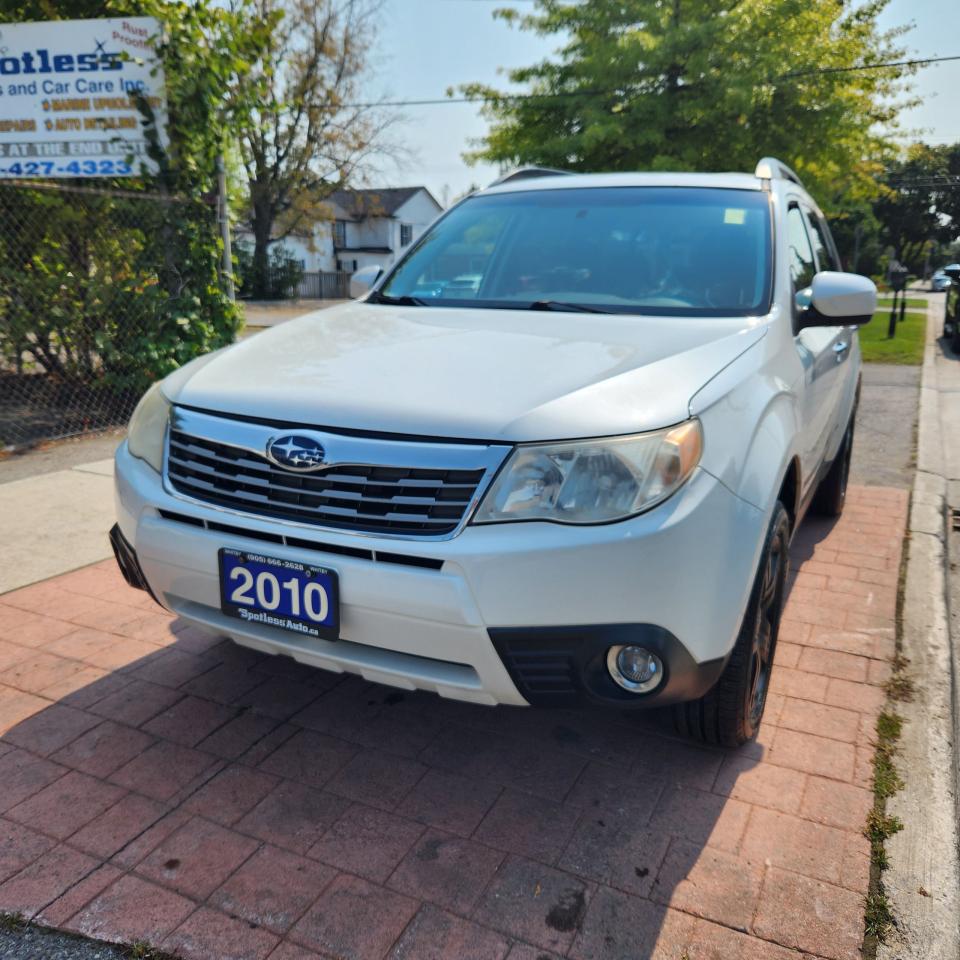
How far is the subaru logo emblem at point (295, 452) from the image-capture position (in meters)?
2.29

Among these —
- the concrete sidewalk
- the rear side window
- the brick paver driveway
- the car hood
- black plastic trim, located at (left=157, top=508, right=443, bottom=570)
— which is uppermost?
the rear side window

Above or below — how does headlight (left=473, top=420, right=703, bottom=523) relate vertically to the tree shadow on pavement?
above

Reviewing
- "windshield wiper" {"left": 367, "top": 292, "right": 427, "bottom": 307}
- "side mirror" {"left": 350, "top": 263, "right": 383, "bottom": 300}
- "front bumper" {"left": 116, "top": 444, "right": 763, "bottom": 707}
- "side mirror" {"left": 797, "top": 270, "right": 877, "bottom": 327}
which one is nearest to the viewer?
"front bumper" {"left": 116, "top": 444, "right": 763, "bottom": 707}

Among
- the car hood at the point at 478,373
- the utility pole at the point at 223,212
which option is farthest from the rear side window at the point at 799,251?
the utility pole at the point at 223,212

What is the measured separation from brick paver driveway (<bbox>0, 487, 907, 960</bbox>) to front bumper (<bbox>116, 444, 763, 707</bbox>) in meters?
0.47

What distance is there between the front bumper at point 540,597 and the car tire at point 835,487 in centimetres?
307

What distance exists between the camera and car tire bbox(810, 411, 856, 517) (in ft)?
17.0

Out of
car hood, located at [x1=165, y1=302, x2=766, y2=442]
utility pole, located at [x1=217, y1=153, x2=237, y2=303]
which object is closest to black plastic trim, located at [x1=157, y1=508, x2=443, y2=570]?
car hood, located at [x1=165, y1=302, x2=766, y2=442]

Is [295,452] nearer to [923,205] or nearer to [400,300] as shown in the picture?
[400,300]

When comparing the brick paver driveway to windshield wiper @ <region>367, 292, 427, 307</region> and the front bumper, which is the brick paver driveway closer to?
the front bumper

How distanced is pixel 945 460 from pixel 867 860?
18.9 feet

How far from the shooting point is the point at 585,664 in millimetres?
2180

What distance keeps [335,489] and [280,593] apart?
332 millimetres

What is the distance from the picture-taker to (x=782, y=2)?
57.1ft
